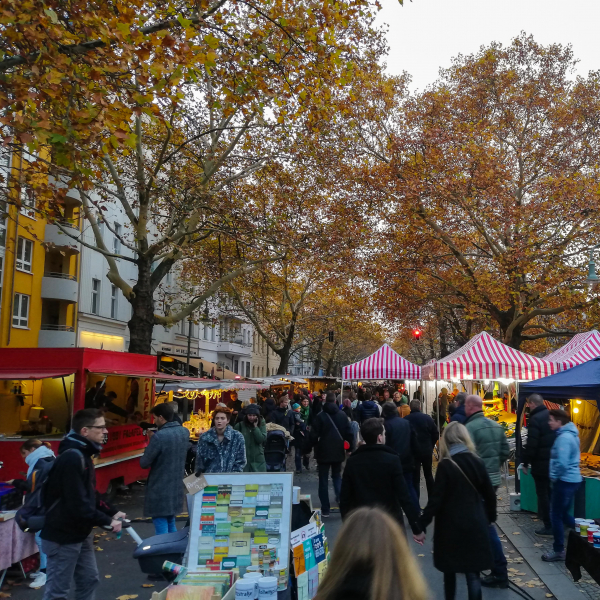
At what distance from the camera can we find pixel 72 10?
25.7 feet

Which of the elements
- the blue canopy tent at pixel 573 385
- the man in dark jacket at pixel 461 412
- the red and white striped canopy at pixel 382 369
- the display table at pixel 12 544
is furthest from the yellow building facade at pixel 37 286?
the blue canopy tent at pixel 573 385

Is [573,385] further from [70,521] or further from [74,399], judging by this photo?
[74,399]

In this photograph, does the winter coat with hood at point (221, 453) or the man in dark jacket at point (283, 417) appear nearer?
the winter coat with hood at point (221, 453)

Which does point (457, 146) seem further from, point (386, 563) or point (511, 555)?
point (386, 563)

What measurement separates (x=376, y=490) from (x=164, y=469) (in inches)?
110

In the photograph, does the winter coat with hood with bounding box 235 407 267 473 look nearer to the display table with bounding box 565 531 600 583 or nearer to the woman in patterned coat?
the woman in patterned coat

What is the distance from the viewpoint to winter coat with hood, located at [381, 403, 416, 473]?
29.2 feet

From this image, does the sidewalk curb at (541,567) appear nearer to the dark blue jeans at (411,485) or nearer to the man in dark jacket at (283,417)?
the dark blue jeans at (411,485)

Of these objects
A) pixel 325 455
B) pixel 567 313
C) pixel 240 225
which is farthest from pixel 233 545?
pixel 567 313

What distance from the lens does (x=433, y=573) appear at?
6863 millimetres

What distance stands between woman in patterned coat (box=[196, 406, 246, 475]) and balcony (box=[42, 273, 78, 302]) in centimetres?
2624

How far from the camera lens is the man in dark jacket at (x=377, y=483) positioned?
547cm

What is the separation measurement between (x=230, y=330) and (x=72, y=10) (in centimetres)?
4869

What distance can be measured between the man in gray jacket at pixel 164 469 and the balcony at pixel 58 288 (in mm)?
26036
